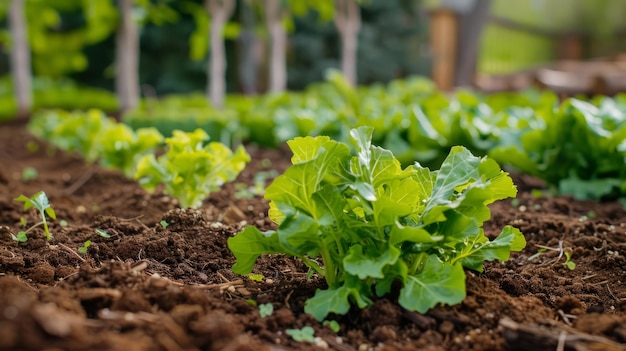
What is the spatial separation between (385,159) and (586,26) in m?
22.3

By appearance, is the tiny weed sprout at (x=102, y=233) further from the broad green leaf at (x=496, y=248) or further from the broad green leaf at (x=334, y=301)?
the broad green leaf at (x=496, y=248)

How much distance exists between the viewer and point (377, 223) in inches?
72.4

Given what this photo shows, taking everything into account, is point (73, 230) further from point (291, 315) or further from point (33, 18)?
point (33, 18)

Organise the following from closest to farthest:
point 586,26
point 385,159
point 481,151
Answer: point 385,159 → point 481,151 → point 586,26

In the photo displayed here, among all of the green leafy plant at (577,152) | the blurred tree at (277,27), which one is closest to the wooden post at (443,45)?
the blurred tree at (277,27)

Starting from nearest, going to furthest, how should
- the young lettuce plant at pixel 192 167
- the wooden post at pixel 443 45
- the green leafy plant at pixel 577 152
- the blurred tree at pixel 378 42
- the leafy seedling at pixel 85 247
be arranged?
1. the leafy seedling at pixel 85 247
2. the young lettuce plant at pixel 192 167
3. the green leafy plant at pixel 577 152
4. the blurred tree at pixel 378 42
5. the wooden post at pixel 443 45

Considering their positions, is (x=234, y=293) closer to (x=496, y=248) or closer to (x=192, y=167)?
(x=496, y=248)

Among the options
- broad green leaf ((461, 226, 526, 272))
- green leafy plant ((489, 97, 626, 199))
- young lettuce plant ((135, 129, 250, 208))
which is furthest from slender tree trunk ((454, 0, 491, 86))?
broad green leaf ((461, 226, 526, 272))

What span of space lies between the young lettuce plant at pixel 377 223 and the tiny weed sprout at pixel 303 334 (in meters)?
0.06

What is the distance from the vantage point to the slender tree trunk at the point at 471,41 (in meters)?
15.7

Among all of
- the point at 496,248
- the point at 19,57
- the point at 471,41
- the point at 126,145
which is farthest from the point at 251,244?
the point at 471,41

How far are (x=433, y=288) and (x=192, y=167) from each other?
1.55 meters

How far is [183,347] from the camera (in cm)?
148

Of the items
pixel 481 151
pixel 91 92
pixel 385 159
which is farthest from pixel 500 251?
pixel 91 92
